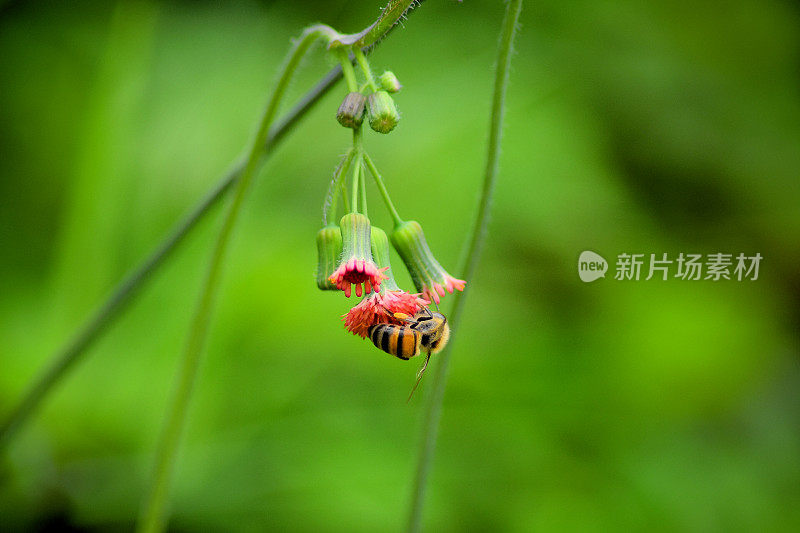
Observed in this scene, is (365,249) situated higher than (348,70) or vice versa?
(348,70)

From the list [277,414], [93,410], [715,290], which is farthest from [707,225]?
[93,410]

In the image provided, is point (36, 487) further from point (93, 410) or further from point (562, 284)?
point (562, 284)

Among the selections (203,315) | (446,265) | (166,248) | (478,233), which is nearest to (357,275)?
(478,233)

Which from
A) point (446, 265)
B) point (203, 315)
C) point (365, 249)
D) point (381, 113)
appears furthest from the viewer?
point (446, 265)

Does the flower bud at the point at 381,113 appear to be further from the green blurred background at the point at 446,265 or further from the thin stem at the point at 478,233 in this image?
the green blurred background at the point at 446,265

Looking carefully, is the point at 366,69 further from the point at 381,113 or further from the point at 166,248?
the point at 166,248

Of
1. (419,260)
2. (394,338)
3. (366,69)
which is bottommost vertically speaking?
(394,338)
